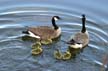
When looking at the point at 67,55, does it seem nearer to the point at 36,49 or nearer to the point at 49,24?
the point at 36,49

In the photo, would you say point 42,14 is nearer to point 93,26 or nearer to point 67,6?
point 67,6

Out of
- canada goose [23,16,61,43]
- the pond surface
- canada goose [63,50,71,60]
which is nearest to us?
the pond surface

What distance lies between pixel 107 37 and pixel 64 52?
172cm

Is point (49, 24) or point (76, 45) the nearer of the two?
point (76, 45)

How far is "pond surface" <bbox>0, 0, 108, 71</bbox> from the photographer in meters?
11.7

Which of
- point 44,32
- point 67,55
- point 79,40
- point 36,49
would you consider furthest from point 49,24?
point 67,55

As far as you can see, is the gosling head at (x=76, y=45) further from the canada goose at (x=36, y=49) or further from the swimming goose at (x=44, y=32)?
the canada goose at (x=36, y=49)

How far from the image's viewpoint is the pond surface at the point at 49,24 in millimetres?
11677

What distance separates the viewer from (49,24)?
46.9 ft

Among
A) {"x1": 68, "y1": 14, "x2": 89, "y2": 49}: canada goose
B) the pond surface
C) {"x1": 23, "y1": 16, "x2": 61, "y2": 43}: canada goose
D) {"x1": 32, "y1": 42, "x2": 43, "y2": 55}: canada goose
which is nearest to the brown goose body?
{"x1": 23, "y1": 16, "x2": 61, "y2": 43}: canada goose

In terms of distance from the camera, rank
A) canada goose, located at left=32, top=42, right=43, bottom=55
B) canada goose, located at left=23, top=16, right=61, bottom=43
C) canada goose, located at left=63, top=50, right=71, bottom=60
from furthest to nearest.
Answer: canada goose, located at left=23, top=16, right=61, bottom=43, canada goose, located at left=32, top=42, right=43, bottom=55, canada goose, located at left=63, top=50, right=71, bottom=60

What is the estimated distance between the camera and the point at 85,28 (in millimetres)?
13422

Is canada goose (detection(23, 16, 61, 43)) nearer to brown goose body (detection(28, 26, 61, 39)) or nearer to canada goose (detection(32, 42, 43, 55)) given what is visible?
brown goose body (detection(28, 26, 61, 39))

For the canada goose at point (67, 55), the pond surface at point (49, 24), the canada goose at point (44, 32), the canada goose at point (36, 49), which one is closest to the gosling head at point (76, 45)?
the pond surface at point (49, 24)
